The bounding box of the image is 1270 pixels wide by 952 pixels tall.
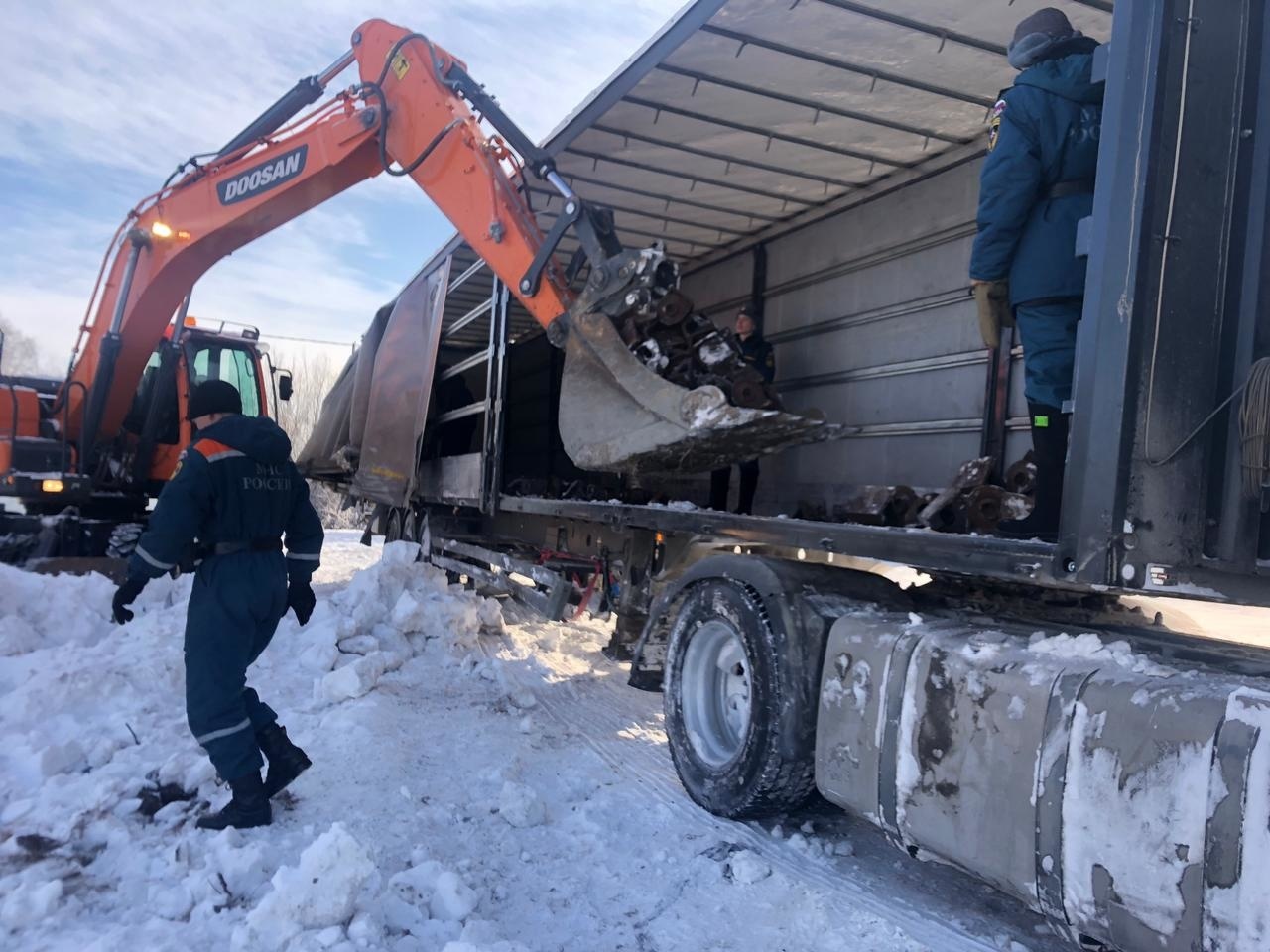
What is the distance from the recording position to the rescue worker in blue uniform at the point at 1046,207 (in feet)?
10.3

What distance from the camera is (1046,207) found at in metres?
3.21

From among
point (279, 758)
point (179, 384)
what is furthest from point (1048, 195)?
point (179, 384)

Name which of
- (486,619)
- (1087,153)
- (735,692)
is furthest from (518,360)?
(1087,153)

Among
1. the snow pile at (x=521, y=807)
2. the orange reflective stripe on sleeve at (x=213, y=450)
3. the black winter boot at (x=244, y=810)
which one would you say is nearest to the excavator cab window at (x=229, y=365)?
the orange reflective stripe on sleeve at (x=213, y=450)

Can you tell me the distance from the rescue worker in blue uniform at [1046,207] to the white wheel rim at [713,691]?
53.9 inches

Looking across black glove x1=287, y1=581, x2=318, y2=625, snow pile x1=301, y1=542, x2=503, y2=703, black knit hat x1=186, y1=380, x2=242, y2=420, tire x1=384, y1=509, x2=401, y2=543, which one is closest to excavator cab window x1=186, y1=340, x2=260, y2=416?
tire x1=384, y1=509, x2=401, y2=543

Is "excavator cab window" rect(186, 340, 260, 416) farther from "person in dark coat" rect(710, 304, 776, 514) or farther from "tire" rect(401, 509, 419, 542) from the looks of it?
"person in dark coat" rect(710, 304, 776, 514)

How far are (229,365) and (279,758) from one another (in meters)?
7.52

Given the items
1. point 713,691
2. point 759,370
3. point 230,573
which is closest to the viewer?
point 230,573

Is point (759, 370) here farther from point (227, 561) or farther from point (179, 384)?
point (179, 384)

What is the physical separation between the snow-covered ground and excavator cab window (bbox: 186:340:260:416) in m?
4.66

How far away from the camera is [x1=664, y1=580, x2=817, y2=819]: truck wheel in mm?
3500

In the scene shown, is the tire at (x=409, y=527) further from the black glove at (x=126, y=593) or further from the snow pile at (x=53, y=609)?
the black glove at (x=126, y=593)

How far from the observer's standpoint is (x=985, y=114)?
5277mm
